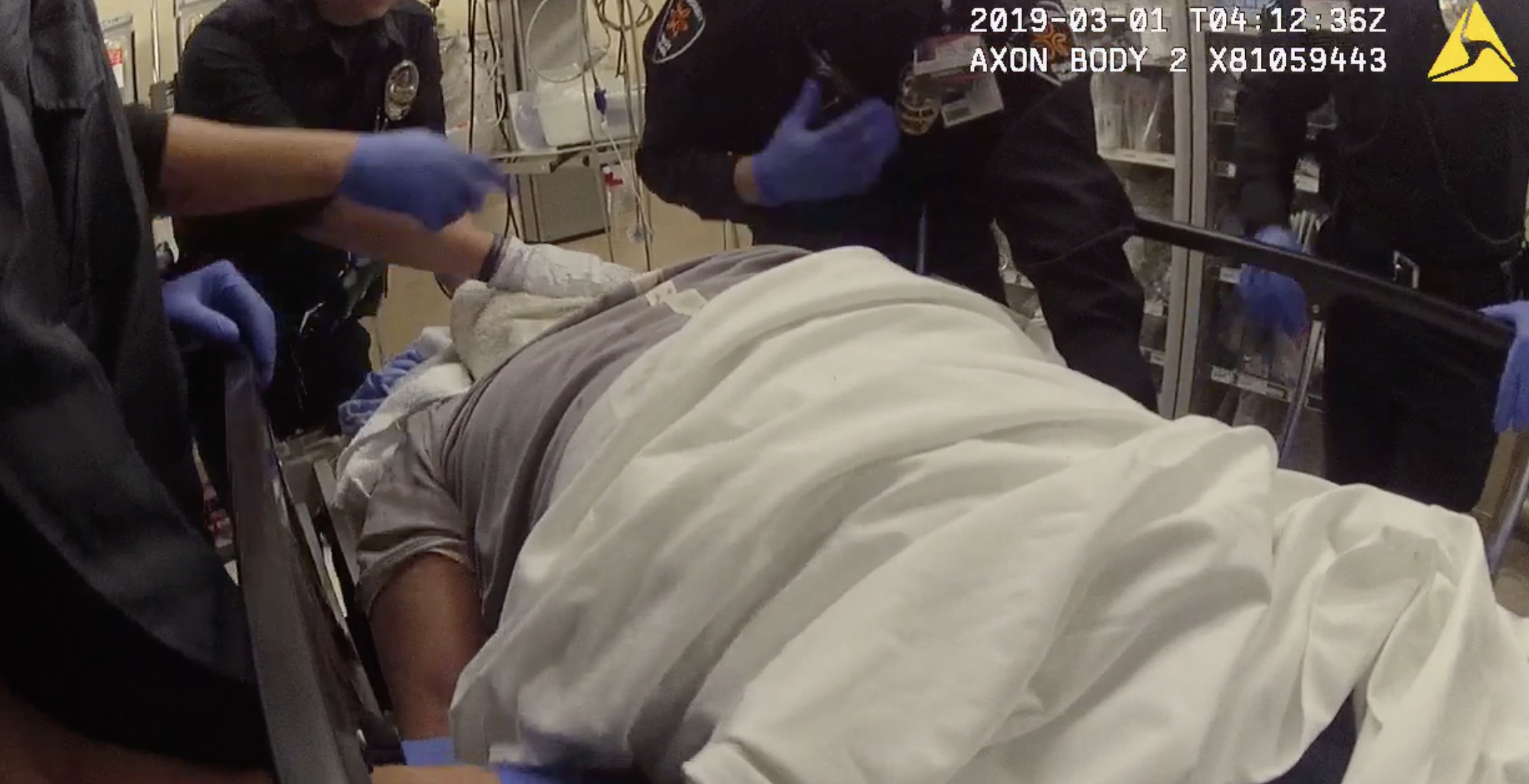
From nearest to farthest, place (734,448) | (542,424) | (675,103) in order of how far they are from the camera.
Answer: (734,448)
(542,424)
(675,103)

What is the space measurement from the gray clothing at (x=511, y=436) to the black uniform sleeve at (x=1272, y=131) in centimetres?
140

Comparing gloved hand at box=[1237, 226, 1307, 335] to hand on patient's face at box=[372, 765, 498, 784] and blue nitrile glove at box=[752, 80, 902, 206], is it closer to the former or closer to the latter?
blue nitrile glove at box=[752, 80, 902, 206]

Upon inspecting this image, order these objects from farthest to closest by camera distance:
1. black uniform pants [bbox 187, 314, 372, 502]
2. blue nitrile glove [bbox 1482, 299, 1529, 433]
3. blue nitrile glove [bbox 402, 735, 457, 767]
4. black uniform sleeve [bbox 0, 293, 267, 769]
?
1. black uniform pants [bbox 187, 314, 372, 502]
2. blue nitrile glove [bbox 1482, 299, 1529, 433]
3. blue nitrile glove [bbox 402, 735, 457, 767]
4. black uniform sleeve [bbox 0, 293, 267, 769]

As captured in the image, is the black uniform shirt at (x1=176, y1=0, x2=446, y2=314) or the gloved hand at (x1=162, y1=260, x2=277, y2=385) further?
the black uniform shirt at (x1=176, y1=0, x2=446, y2=314)

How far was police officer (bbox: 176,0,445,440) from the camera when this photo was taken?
1879 millimetres

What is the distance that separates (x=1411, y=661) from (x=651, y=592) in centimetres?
47

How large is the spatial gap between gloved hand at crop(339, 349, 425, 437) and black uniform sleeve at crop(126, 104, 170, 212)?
0.47 metres

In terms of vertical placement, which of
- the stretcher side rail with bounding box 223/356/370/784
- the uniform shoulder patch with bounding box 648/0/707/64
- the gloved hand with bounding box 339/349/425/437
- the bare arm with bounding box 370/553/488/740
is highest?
the uniform shoulder patch with bounding box 648/0/707/64

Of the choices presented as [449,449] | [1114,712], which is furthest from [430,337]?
[1114,712]

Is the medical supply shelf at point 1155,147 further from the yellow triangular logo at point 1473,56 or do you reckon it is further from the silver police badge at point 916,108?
the silver police badge at point 916,108

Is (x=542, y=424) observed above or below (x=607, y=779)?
above

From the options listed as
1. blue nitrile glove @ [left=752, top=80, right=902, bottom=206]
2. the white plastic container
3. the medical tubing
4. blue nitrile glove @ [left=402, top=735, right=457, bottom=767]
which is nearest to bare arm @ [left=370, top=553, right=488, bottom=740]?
blue nitrile glove @ [left=402, top=735, right=457, bottom=767]

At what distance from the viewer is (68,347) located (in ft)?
1.80

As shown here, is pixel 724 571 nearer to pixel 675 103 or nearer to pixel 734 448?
pixel 734 448
